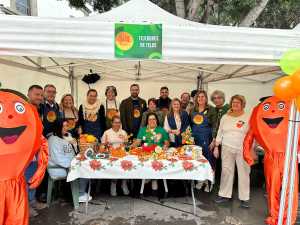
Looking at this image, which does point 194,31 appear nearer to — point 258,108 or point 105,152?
point 258,108

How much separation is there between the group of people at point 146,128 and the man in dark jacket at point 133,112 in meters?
0.02

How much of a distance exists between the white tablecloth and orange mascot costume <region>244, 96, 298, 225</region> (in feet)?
2.31

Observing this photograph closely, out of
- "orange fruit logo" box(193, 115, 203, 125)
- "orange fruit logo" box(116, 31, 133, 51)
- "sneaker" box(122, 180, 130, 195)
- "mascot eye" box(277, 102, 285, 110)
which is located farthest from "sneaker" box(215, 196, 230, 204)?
"orange fruit logo" box(116, 31, 133, 51)

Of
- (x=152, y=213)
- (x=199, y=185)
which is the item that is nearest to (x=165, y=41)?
(x=152, y=213)

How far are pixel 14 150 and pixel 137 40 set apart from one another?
57.9 inches

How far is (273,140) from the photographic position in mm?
3123

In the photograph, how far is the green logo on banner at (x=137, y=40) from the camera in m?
2.70

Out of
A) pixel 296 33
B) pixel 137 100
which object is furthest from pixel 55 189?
pixel 296 33

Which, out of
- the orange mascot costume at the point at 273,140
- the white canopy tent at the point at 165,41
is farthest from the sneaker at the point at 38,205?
the orange mascot costume at the point at 273,140

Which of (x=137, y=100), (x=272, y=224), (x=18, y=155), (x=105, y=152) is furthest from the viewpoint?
(x=137, y=100)

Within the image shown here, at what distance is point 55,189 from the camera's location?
13.7 ft

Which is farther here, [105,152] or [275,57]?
[105,152]

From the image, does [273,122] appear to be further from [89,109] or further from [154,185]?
[89,109]

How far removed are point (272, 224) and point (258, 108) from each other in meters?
1.28
